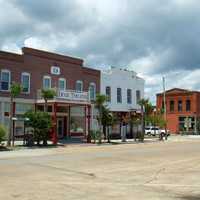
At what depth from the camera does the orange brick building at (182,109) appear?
82188 millimetres

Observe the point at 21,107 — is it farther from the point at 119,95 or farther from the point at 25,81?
the point at 119,95

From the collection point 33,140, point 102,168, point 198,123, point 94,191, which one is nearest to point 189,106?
point 198,123

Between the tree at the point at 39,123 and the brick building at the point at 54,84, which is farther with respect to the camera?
the brick building at the point at 54,84

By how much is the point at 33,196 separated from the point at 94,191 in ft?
5.61

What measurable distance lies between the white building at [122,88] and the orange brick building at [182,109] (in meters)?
24.7

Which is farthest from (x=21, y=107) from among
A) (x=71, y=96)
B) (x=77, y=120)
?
(x=77, y=120)

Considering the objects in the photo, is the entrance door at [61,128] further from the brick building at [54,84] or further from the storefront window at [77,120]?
the storefront window at [77,120]

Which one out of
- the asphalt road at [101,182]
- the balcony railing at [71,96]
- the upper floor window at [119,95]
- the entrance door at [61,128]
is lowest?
the asphalt road at [101,182]

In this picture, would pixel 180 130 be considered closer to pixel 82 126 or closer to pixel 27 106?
pixel 82 126

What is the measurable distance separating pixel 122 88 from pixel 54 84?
12173 mm

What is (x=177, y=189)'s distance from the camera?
11.9 metres

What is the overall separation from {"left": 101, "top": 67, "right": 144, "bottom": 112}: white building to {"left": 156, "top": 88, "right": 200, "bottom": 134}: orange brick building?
24.7 meters

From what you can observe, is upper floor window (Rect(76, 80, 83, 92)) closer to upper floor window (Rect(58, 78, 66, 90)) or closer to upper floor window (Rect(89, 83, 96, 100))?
upper floor window (Rect(89, 83, 96, 100))

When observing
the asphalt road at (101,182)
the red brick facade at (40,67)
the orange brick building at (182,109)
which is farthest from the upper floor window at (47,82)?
the orange brick building at (182,109)
